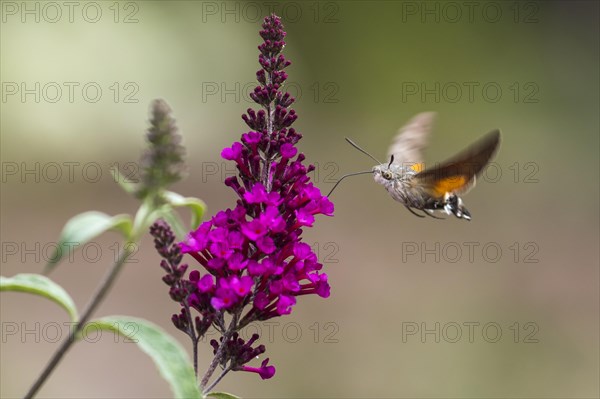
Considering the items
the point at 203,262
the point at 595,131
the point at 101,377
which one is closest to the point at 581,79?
the point at 595,131

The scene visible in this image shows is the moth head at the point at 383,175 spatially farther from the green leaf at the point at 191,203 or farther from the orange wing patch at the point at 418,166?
the green leaf at the point at 191,203

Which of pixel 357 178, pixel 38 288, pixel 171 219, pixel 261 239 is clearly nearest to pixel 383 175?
pixel 261 239

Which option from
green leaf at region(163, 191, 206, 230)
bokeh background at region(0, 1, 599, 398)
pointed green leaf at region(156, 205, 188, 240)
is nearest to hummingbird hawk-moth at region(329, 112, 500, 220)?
green leaf at region(163, 191, 206, 230)

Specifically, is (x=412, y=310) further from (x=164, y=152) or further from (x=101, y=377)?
(x=164, y=152)

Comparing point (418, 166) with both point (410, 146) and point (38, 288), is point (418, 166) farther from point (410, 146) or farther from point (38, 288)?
point (38, 288)

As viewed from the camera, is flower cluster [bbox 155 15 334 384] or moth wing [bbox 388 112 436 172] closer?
flower cluster [bbox 155 15 334 384]

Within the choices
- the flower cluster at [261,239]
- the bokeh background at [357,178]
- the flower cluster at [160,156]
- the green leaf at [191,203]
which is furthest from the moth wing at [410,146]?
the bokeh background at [357,178]

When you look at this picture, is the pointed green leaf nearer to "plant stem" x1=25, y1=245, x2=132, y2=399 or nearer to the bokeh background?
"plant stem" x1=25, y1=245, x2=132, y2=399
